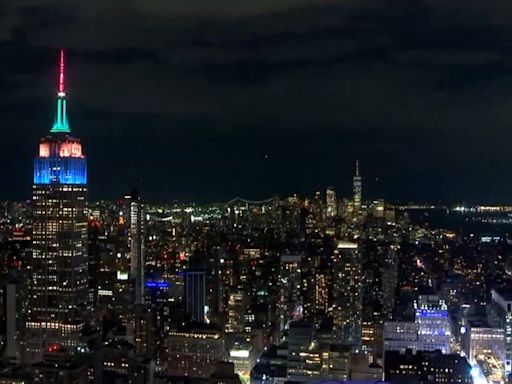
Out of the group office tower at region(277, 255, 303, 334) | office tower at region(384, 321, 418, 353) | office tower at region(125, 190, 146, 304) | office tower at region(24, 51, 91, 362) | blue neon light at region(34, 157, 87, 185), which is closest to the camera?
office tower at region(384, 321, 418, 353)

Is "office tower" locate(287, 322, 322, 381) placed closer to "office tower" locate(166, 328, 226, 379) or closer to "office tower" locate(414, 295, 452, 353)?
"office tower" locate(166, 328, 226, 379)

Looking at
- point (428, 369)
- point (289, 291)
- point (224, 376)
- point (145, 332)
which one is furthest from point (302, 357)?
point (289, 291)

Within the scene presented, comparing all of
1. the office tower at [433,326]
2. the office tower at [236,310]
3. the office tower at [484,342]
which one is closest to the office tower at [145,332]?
the office tower at [236,310]

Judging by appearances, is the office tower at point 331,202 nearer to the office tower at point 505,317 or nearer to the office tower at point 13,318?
the office tower at point 505,317

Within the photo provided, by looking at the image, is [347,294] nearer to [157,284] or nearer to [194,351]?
[194,351]

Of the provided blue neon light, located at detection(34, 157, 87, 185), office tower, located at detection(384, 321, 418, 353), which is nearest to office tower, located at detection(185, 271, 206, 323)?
blue neon light, located at detection(34, 157, 87, 185)

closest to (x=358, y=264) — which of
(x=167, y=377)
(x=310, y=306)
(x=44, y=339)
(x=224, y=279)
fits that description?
(x=310, y=306)
